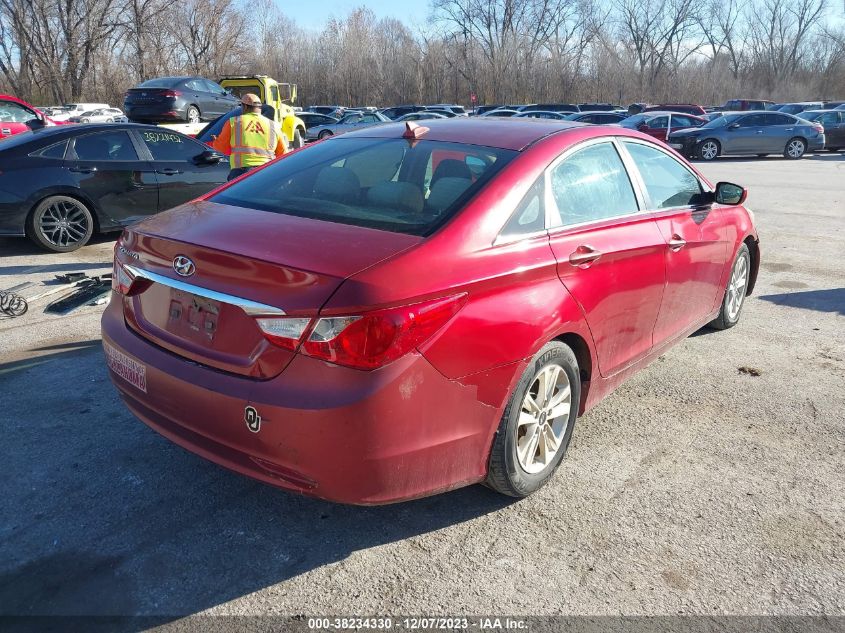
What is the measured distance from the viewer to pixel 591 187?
3.78 metres

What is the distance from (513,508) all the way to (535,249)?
1157mm

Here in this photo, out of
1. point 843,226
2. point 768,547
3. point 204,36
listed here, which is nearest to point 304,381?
point 768,547

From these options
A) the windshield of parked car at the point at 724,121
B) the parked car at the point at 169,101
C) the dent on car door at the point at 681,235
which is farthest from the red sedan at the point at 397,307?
the windshield of parked car at the point at 724,121

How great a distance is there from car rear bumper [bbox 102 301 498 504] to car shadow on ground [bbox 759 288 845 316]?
4827 mm

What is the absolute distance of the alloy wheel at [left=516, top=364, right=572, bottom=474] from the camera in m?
3.22

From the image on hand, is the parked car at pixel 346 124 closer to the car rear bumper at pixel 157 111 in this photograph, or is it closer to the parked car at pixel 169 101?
the parked car at pixel 169 101

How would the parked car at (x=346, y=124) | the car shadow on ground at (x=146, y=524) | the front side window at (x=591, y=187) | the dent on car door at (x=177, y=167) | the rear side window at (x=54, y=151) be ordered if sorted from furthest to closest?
the parked car at (x=346, y=124) → the dent on car door at (x=177, y=167) → the rear side window at (x=54, y=151) → the front side window at (x=591, y=187) → the car shadow on ground at (x=146, y=524)

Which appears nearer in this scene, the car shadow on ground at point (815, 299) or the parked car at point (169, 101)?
the car shadow on ground at point (815, 299)

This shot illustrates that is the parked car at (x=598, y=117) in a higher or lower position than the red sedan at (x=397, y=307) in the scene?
higher

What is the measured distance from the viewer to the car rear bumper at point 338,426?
2566 mm

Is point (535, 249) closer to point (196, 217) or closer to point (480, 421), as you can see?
point (480, 421)

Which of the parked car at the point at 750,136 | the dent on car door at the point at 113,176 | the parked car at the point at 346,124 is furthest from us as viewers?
the parked car at the point at 346,124

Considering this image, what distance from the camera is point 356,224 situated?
308 cm

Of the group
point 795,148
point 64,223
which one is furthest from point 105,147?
point 795,148
